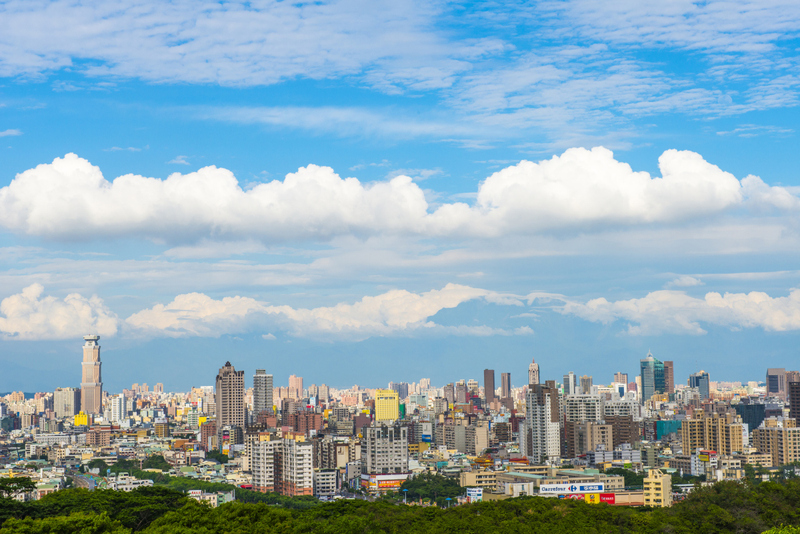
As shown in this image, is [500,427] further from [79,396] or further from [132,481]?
[79,396]

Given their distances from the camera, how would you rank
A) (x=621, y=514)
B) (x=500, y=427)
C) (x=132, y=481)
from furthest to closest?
(x=500, y=427)
(x=132, y=481)
(x=621, y=514)

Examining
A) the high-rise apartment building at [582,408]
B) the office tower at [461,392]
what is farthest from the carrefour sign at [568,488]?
the office tower at [461,392]

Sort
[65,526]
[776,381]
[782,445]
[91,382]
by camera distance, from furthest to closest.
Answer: [91,382] → [776,381] → [782,445] → [65,526]

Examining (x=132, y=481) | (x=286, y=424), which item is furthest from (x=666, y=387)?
(x=132, y=481)

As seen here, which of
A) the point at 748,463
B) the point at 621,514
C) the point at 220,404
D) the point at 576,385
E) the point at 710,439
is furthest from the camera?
the point at 576,385

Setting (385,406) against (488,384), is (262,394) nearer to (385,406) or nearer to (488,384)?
(385,406)

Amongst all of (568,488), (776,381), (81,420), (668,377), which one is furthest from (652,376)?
(568,488)
